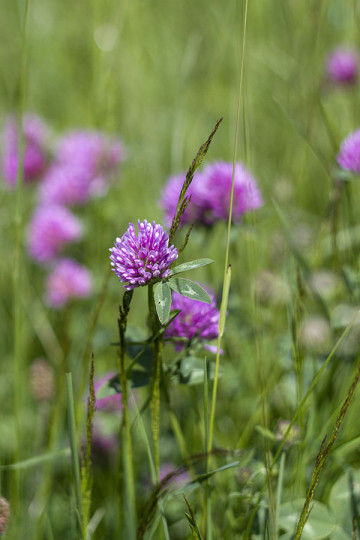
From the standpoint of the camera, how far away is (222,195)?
1.04 meters

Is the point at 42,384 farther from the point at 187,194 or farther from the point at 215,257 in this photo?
the point at 215,257

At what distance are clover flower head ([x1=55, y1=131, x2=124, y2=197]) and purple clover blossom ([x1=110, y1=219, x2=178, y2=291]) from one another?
1093mm

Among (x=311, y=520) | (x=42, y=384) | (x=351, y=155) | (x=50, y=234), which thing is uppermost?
(x=50, y=234)

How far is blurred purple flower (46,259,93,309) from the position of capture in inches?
57.3

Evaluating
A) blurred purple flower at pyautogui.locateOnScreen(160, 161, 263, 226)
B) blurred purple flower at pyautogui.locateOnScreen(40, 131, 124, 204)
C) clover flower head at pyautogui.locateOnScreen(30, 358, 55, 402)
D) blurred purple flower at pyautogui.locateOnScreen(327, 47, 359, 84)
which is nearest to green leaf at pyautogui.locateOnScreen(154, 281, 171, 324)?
blurred purple flower at pyautogui.locateOnScreen(160, 161, 263, 226)

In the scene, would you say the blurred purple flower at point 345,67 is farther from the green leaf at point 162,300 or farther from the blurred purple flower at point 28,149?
the green leaf at point 162,300

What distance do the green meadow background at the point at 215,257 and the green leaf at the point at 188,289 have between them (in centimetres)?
11

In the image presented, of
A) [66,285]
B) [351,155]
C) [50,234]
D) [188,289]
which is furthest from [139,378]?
[50,234]

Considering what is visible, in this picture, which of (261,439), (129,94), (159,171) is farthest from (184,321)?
(129,94)

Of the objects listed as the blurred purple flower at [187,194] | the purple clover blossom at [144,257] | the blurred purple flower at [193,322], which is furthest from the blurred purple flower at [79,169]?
the purple clover blossom at [144,257]

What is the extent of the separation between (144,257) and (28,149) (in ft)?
4.36

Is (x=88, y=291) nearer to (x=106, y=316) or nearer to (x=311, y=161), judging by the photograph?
(x=106, y=316)

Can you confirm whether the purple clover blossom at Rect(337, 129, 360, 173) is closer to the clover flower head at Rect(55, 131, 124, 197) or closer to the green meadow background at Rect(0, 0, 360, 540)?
the green meadow background at Rect(0, 0, 360, 540)

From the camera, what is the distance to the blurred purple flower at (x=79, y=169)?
5.55 ft
